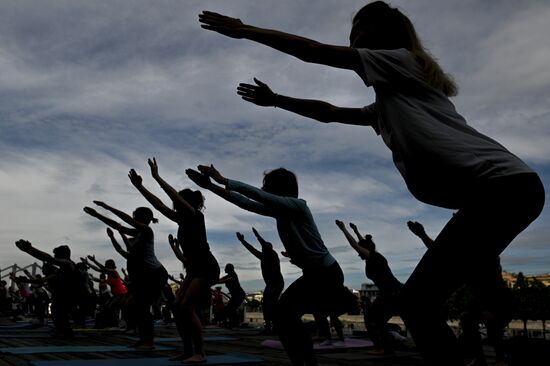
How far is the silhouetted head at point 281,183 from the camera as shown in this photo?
3.82 meters

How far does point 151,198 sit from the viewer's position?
17.5 ft

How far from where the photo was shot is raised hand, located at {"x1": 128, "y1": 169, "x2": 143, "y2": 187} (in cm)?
527

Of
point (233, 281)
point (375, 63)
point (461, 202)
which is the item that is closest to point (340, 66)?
point (375, 63)

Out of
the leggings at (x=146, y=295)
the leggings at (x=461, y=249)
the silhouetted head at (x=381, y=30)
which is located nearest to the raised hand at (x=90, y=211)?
the leggings at (x=146, y=295)

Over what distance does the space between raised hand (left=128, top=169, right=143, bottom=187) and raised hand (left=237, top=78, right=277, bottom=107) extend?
294cm

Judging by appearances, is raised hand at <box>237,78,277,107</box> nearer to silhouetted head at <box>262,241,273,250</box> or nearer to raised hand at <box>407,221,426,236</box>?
raised hand at <box>407,221,426,236</box>

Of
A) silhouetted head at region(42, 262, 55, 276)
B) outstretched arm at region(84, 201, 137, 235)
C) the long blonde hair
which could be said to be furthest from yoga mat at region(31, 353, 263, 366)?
silhouetted head at region(42, 262, 55, 276)

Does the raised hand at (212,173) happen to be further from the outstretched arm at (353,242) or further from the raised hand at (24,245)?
the raised hand at (24,245)

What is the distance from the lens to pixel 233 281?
12.9m

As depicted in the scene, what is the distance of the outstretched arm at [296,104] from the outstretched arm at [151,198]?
276 centimetres

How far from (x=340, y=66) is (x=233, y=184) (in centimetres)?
156

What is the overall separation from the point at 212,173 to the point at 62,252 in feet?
22.0

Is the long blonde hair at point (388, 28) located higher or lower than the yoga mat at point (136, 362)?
higher

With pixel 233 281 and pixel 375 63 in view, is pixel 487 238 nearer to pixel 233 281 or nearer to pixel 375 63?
pixel 375 63
